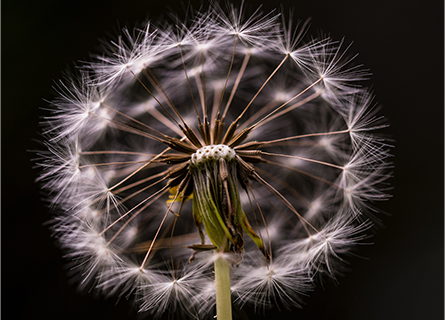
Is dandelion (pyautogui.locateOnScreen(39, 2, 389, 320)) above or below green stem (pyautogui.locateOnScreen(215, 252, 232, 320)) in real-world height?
above

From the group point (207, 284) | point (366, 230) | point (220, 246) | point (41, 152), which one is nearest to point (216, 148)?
point (220, 246)

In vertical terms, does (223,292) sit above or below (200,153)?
below

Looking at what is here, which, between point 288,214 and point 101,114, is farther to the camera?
point 288,214

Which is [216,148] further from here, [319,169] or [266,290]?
[319,169]

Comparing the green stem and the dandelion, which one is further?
the dandelion
